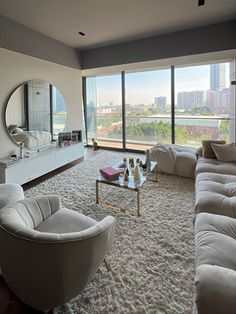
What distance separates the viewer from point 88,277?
4.64ft

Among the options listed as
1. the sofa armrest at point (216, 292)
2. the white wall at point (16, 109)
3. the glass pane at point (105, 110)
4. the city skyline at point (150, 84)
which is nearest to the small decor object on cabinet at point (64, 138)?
the white wall at point (16, 109)

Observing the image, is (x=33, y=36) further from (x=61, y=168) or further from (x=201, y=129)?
(x=201, y=129)

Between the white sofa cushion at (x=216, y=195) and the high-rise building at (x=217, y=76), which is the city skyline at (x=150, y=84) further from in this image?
the white sofa cushion at (x=216, y=195)

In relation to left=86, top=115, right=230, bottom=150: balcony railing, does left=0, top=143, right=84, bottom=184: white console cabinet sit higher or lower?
lower

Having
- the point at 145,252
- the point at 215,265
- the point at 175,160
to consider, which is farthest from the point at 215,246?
the point at 175,160

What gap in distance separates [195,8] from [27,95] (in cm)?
317


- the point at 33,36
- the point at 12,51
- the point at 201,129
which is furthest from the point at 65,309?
the point at 201,129

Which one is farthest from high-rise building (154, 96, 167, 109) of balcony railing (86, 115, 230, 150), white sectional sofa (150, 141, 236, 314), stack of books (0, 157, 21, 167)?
stack of books (0, 157, 21, 167)

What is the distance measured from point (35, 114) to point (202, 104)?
3.92 meters

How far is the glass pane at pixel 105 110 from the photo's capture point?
21.5ft

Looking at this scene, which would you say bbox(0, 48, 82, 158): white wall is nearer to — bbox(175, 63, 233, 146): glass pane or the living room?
the living room

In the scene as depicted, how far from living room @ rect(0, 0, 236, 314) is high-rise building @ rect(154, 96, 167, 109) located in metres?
0.03

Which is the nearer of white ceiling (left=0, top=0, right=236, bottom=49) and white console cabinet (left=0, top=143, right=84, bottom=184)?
white ceiling (left=0, top=0, right=236, bottom=49)

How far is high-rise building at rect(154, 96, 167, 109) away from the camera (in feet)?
19.3
